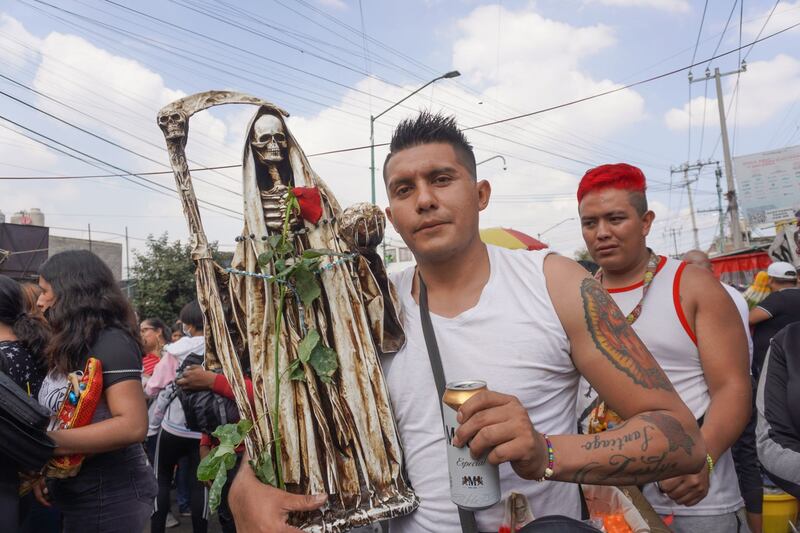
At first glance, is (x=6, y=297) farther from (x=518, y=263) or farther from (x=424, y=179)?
(x=518, y=263)

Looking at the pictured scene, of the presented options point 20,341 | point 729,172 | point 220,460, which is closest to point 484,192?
point 220,460

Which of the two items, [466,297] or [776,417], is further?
[776,417]

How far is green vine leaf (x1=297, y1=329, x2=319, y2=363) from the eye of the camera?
1.54 m

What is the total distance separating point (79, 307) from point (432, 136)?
2.07 m

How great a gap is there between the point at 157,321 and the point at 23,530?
4087 mm

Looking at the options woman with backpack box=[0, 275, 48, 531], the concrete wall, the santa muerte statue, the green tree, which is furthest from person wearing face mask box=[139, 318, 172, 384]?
the concrete wall

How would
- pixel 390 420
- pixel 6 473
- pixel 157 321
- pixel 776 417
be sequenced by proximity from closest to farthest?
1. pixel 390 420
2. pixel 776 417
3. pixel 6 473
4. pixel 157 321

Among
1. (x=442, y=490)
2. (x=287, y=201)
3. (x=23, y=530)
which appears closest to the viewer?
(x=442, y=490)

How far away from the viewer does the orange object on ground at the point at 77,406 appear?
7.95ft

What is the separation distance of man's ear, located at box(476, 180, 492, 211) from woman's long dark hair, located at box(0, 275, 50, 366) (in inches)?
100

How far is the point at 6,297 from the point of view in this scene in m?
2.87

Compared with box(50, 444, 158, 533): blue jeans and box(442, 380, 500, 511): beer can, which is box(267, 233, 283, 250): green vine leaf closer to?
box(442, 380, 500, 511): beer can

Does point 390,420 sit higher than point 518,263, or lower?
lower

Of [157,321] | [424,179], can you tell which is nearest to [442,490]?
[424,179]
